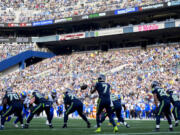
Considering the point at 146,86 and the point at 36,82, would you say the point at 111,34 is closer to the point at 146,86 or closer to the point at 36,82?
the point at 36,82

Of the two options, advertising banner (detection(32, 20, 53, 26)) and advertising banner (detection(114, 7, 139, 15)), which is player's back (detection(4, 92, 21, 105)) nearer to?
advertising banner (detection(114, 7, 139, 15))

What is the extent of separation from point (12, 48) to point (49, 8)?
8.49 meters

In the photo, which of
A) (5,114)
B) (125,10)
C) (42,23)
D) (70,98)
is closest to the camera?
(5,114)

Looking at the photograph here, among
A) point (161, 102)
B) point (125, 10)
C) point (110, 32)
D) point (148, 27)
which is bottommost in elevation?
point (161, 102)

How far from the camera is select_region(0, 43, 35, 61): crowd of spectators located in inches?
A: 1988

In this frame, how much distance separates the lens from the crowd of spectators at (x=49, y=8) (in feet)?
157

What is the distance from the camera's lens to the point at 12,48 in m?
51.8

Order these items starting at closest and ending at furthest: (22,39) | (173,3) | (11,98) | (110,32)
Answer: (11,98)
(173,3)
(110,32)
(22,39)

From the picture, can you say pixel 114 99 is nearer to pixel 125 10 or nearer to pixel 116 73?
pixel 116 73

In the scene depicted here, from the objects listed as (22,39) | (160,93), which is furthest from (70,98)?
(22,39)

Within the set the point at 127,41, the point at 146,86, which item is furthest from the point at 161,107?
the point at 127,41

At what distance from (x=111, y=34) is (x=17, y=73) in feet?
45.8

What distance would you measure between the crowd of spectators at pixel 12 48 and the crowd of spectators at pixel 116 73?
3109 mm

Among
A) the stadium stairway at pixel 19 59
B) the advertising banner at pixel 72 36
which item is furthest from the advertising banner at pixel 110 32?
the stadium stairway at pixel 19 59
